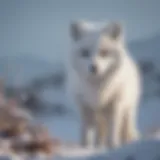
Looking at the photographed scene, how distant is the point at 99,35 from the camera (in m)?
1.80

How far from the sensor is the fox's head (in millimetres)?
1784

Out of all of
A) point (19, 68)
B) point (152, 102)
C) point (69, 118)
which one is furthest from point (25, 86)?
point (152, 102)

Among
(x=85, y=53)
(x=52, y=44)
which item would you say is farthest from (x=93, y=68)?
(x=52, y=44)

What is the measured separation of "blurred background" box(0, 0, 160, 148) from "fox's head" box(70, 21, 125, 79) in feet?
0.16

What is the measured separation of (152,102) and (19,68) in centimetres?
45

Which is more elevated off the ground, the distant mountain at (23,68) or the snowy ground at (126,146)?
the distant mountain at (23,68)

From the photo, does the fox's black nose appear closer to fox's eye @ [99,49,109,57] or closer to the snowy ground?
fox's eye @ [99,49,109,57]

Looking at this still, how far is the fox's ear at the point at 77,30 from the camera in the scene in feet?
5.96

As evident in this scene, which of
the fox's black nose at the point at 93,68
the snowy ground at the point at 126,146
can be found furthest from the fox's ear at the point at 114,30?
the snowy ground at the point at 126,146

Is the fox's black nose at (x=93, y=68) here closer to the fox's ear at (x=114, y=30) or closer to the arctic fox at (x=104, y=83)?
the arctic fox at (x=104, y=83)

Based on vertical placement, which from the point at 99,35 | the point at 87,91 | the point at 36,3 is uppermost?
the point at 36,3

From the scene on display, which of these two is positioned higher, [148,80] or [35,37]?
[35,37]

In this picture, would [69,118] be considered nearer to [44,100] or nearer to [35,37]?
[44,100]

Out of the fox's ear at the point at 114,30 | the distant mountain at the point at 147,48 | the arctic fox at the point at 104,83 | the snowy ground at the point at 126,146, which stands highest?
the fox's ear at the point at 114,30
